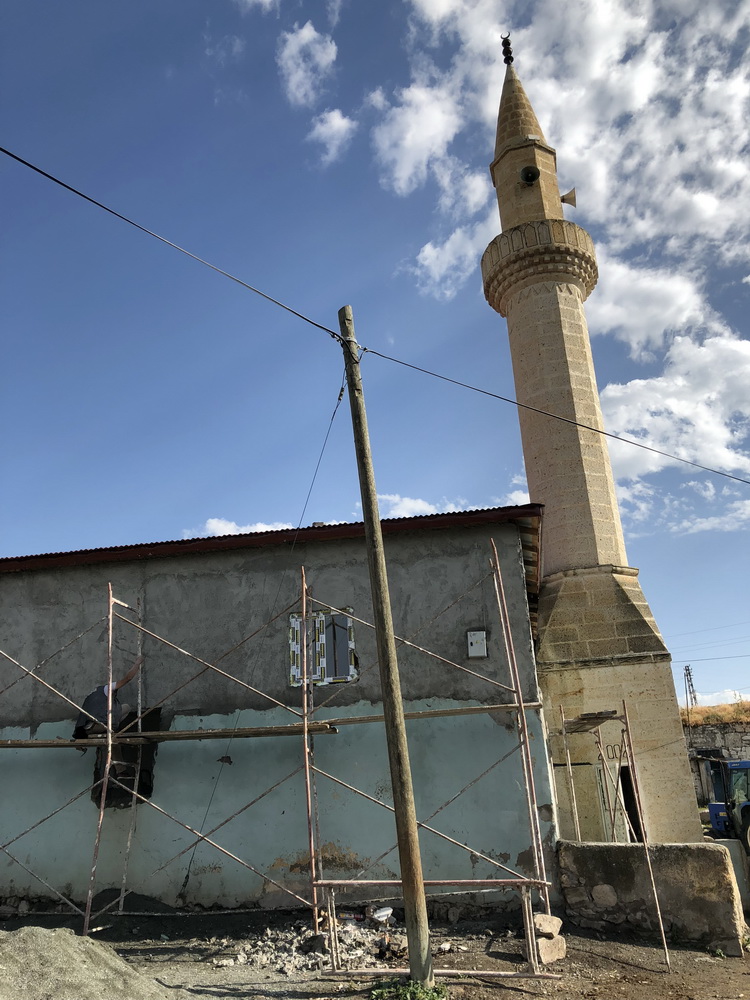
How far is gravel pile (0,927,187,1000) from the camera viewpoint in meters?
5.93

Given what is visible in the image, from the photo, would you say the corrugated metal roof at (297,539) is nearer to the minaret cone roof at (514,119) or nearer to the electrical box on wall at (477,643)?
the electrical box on wall at (477,643)

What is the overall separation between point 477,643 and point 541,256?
370 inches

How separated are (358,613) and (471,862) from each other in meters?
3.38

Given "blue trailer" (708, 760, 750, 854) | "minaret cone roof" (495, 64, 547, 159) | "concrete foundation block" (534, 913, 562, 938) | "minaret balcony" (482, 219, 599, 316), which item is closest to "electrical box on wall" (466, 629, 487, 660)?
"concrete foundation block" (534, 913, 562, 938)

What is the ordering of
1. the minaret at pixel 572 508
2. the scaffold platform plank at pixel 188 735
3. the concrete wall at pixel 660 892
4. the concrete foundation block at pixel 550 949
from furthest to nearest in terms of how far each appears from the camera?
the minaret at pixel 572 508
the scaffold platform plank at pixel 188 735
the concrete wall at pixel 660 892
the concrete foundation block at pixel 550 949

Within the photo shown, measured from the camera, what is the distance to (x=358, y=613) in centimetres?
1007

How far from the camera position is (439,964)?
7270mm

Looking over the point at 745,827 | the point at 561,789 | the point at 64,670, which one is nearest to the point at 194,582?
the point at 64,670

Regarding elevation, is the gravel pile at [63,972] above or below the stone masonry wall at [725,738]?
below

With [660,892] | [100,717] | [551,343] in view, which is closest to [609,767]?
[660,892]

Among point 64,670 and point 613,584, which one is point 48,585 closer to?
point 64,670

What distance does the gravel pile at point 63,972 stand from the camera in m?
5.93

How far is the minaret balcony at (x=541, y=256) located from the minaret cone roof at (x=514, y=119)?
285 cm

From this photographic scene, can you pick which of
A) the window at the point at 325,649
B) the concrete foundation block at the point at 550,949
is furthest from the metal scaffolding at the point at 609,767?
the window at the point at 325,649
